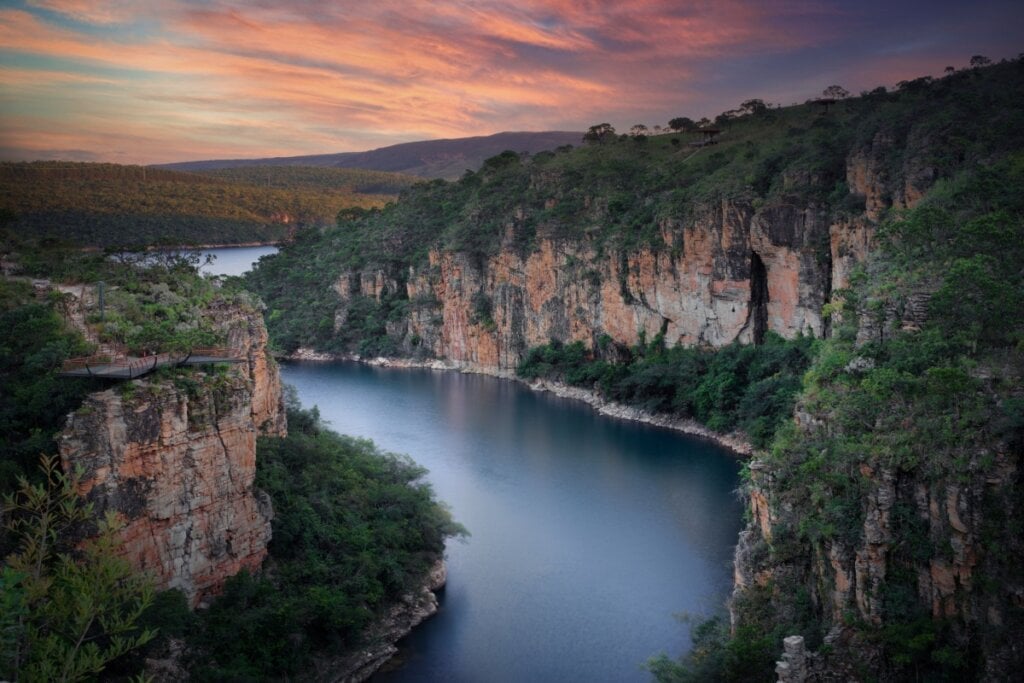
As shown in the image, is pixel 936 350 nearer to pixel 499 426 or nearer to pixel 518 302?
pixel 499 426

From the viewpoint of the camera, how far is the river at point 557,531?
21328mm

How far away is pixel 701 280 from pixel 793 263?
547cm

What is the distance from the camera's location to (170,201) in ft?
202

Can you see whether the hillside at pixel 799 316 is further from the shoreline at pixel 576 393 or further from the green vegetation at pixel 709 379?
the shoreline at pixel 576 393

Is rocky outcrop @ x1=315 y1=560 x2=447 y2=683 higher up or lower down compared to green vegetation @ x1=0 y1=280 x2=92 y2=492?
lower down

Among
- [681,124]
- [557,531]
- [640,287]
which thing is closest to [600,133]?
[681,124]

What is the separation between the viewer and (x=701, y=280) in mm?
45594

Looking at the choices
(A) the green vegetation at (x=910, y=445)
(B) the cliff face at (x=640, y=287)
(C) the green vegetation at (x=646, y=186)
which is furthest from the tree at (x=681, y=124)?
(A) the green vegetation at (x=910, y=445)

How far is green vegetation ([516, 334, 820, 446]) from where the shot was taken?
37.2m

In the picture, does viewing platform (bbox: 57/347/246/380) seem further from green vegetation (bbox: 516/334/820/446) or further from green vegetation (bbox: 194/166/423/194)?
green vegetation (bbox: 194/166/423/194)

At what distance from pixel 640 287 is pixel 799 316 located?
9.94 meters

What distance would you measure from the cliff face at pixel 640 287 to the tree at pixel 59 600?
30447 millimetres

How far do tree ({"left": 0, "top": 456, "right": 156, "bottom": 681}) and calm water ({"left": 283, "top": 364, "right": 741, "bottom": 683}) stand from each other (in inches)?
310

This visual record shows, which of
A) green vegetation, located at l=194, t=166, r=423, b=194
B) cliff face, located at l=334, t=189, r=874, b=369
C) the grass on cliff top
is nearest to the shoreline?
cliff face, located at l=334, t=189, r=874, b=369
